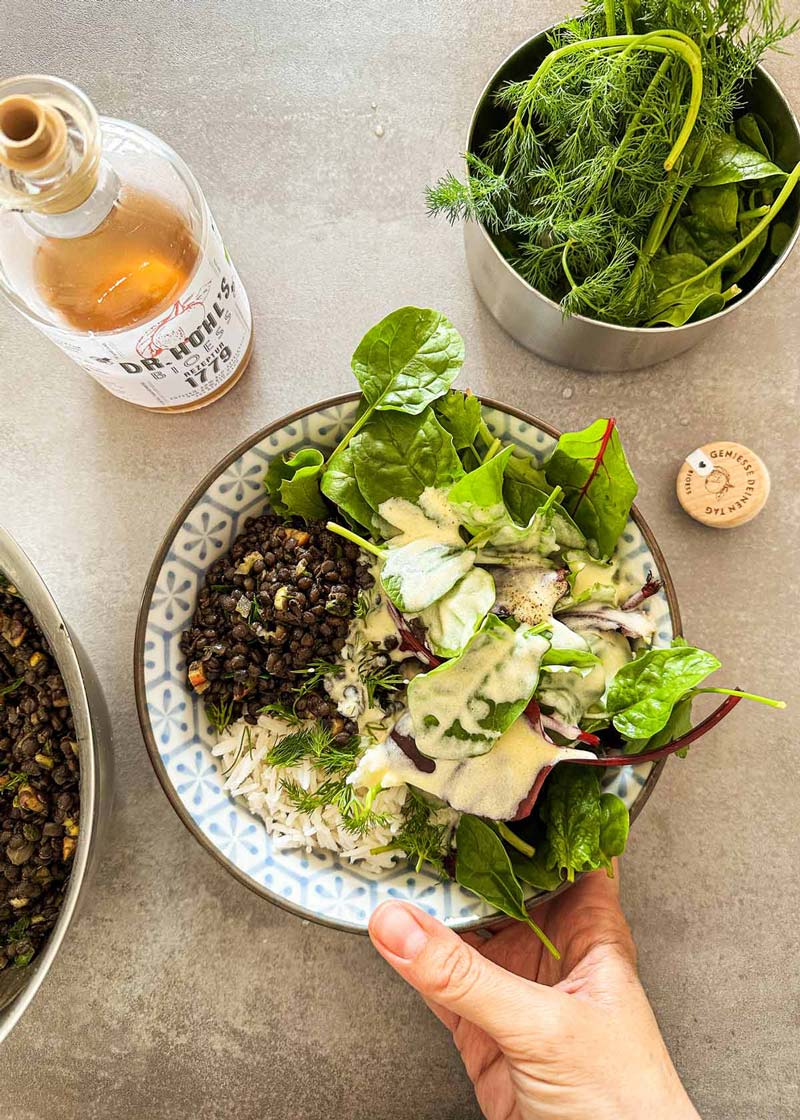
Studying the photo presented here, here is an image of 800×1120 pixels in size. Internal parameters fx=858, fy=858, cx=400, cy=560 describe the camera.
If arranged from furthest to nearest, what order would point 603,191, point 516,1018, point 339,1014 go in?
point 339,1014
point 603,191
point 516,1018

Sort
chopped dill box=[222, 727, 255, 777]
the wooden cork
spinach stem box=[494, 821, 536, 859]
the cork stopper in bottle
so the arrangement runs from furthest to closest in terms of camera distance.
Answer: the wooden cork, chopped dill box=[222, 727, 255, 777], spinach stem box=[494, 821, 536, 859], the cork stopper in bottle

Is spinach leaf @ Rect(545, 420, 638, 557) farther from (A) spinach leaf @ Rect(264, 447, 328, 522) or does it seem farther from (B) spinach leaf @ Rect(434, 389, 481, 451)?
(A) spinach leaf @ Rect(264, 447, 328, 522)

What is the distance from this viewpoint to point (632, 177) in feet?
3.08

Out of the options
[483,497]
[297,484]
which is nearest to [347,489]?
[297,484]

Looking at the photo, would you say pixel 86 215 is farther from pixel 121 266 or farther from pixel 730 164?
pixel 730 164

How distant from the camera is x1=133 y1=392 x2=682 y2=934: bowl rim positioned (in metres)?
0.92

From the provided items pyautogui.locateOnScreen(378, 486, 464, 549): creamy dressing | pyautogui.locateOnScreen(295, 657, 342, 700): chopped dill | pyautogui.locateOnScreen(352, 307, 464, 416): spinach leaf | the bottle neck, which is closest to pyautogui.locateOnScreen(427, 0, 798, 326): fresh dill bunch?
pyautogui.locateOnScreen(352, 307, 464, 416): spinach leaf

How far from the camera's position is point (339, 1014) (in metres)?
1.14

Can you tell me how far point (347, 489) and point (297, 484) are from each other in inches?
2.2

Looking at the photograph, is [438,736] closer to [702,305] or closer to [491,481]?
[491,481]

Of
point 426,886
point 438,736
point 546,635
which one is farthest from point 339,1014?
point 546,635

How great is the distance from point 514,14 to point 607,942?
1.24 meters

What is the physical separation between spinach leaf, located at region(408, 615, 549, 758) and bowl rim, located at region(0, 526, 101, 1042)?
34 cm

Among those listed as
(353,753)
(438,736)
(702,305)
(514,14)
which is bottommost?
(353,753)
